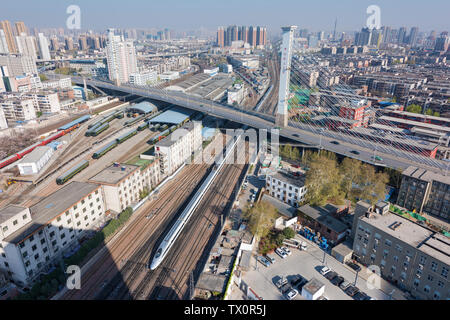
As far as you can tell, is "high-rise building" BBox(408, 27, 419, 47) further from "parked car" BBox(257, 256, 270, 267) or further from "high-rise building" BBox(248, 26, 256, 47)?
"parked car" BBox(257, 256, 270, 267)

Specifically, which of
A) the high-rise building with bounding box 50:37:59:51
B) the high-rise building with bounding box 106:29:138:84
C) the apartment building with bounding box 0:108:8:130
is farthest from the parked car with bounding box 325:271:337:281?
the high-rise building with bounding box 50:37:59:51

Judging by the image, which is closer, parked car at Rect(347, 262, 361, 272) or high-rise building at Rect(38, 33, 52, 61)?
parked car at Rect(347, 262, 361, 272)

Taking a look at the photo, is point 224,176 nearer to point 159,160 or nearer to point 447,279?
point 159,160

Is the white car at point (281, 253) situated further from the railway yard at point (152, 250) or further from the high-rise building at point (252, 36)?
the high-rise building at point (252, 36)

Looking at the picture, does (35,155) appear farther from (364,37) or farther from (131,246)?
(364,37)

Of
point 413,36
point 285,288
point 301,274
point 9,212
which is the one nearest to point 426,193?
point 301,274

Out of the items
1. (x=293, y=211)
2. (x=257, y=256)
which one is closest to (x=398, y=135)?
(x=293, y=211)
